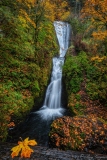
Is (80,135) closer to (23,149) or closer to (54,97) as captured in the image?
(23,149)

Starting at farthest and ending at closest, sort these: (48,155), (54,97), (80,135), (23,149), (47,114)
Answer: (54,97) < (47,114) < (80,135) < (48,155) < (23,149)

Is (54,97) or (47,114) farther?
(54,97)

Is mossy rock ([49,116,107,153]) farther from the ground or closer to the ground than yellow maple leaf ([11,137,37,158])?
closer to the ground

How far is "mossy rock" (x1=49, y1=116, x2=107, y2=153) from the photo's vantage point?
574cm

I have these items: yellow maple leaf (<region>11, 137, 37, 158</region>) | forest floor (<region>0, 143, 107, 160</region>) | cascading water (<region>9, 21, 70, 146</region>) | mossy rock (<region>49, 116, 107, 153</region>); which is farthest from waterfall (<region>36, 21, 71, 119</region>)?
yellow maple leaf (<region>11, 137, 37, 158</region>)

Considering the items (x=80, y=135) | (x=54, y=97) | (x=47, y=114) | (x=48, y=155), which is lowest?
(x=47, y=114)

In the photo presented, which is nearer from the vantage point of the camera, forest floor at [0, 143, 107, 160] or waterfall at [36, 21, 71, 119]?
forest floor at [0, 143, 107, 160]

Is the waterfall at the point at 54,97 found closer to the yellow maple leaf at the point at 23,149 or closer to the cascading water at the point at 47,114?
the cascading water at the point at 47,114

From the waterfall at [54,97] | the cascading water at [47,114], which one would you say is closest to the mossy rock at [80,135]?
the cascading water at [47,114]

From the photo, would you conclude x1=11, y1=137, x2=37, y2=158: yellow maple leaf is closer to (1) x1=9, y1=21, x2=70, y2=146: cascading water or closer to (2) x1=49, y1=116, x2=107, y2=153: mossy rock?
(2) x1=49, y1=116, x2=107, y2=153: mossy rock

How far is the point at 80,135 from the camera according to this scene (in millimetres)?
6035

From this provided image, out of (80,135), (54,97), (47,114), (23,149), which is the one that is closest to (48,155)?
(23,149)

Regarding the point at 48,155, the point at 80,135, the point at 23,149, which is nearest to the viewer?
the point at 23,149

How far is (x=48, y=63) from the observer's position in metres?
13.5
